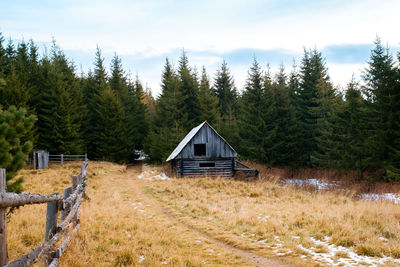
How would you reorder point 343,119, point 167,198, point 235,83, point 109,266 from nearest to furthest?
point 109,266, point 167,198, point 343,119, point 235,83

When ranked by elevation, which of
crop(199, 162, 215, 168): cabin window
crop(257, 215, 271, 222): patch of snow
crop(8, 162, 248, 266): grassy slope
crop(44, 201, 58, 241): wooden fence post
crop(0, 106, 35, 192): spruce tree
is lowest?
crop(257, 215, 271, 222): patch of snow

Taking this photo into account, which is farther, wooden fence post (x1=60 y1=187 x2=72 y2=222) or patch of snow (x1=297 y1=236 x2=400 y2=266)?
wooden fence post (x1=60 y1=187 x2=72 y2=222)

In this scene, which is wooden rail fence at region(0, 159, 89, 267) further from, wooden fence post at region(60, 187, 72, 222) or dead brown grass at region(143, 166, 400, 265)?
dead brown grass at region(143, 166, 400, 265)

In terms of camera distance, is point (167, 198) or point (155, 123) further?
point (155, 123)

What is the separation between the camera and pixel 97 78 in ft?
156

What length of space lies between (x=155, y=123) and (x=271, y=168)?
2221 centimetres

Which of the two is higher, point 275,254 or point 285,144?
point 285,144

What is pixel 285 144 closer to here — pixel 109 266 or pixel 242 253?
pixel 242 253


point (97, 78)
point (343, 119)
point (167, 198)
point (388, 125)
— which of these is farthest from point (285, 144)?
point (97, 78)

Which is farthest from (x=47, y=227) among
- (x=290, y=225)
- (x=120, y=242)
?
(x=290, y=225)

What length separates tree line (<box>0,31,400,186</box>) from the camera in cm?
2559

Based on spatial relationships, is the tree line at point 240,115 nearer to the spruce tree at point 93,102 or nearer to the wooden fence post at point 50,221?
the spruce tree at point 93,102

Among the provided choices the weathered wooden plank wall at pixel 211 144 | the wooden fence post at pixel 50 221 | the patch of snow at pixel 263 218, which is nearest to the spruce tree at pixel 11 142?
the wooden fence post at pixel 50 221

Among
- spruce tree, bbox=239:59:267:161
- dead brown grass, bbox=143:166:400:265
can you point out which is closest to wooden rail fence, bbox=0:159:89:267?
dead brown grass, bbox=143:166:400:265
